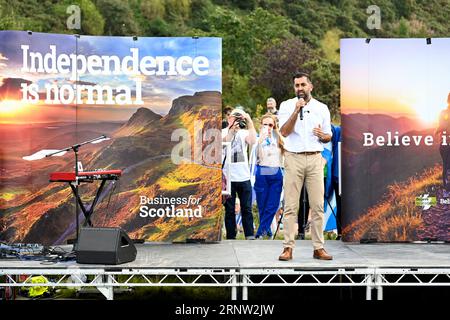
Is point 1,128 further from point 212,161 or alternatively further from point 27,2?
point 27,2

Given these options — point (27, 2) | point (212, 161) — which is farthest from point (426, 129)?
point (27, 2)

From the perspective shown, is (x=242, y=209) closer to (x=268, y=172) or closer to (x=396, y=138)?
(x=268, y=172)

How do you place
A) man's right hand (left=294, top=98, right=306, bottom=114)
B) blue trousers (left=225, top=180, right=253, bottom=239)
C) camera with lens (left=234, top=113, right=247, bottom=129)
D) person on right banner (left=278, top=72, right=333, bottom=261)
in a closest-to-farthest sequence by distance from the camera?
man's right hand (left=294, top=98, right=306, bottom=114)
person on right banner (left=278, top=72, right=333, bottom=261)
blue trousers (left=225, top=180, right=253, bottom=239)
camera with lens (left=234, top=113, right=247, bottom=129)

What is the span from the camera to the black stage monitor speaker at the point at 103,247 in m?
6.44

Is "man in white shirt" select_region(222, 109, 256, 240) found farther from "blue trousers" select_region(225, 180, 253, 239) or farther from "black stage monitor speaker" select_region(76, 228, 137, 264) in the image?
"black stage monitor speaker" select_region(76, 228, 137, 264)

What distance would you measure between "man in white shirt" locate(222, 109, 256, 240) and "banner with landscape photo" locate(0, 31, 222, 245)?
40.2 inches

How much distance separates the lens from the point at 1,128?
7551mm

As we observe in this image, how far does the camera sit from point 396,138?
7.85 meters

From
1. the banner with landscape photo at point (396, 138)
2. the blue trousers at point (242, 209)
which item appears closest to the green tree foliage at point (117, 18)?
the blue trousers at point (242, 209)

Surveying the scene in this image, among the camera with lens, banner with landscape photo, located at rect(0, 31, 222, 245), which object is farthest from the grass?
the camera with lens

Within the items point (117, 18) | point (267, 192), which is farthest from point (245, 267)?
point (117, 18)

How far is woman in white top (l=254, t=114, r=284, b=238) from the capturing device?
366 inches
